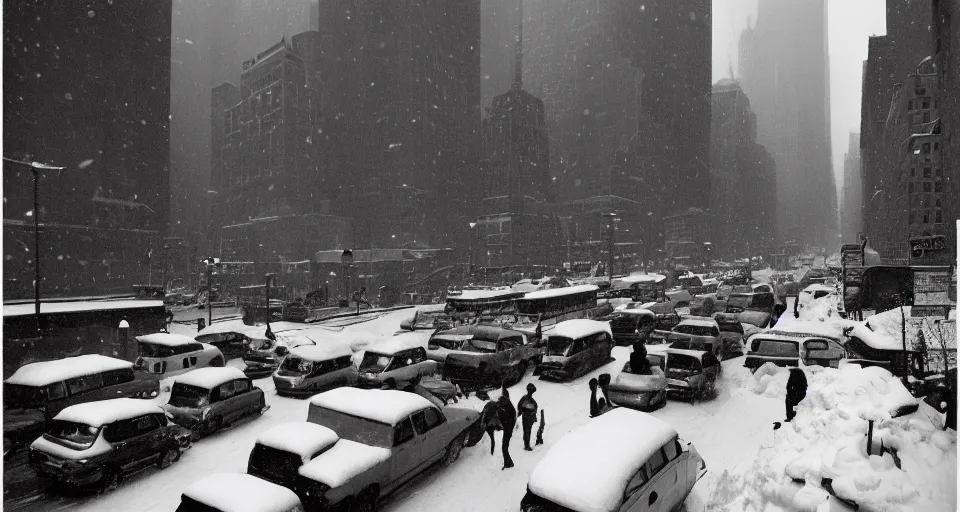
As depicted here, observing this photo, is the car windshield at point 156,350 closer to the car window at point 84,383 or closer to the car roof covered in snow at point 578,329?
the car window at point 84,383

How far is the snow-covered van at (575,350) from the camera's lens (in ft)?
51.3

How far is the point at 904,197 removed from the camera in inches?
2195

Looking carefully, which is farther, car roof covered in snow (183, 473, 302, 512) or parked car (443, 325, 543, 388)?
parked car (443, 325, 543, 388)

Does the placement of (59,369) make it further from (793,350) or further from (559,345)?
(793,350)

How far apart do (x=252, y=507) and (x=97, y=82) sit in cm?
5494

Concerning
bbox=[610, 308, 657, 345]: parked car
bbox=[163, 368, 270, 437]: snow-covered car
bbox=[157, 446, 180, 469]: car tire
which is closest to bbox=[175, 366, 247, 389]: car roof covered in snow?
bbox=[163, 368, 270, 437]: snow-covered car

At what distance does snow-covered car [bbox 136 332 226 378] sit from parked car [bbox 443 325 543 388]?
812 cm

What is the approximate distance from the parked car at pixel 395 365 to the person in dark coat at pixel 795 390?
9.19m

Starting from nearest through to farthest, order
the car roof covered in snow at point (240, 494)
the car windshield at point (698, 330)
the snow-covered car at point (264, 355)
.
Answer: the car roof covered in snow at point (240, 494), the snow-covered car at point (264, 355), the car windshield at point (698, 330)

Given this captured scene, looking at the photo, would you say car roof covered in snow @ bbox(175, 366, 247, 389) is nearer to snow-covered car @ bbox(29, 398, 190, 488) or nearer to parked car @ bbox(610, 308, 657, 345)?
snow-covered car @ bbox(29, 398, 190, 488)

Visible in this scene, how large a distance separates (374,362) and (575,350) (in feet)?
19.7

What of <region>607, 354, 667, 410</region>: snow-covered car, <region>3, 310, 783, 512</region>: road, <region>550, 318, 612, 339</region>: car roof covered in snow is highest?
<region>550, 318, 612, 339</region>: car roof covered in snow

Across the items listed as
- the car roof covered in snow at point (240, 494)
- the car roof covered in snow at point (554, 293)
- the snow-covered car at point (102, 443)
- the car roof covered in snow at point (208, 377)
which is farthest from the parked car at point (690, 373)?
the snow-covered car at point (102, 443)

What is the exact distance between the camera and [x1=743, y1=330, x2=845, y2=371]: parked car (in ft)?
50.9
